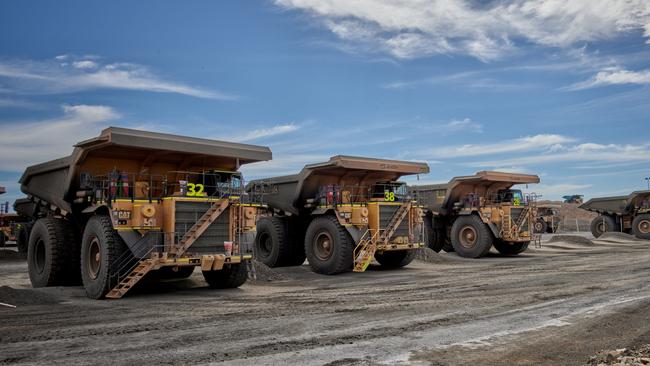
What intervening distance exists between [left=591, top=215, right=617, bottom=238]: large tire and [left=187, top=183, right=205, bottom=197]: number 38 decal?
104 feet

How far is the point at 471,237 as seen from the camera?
2331 cm

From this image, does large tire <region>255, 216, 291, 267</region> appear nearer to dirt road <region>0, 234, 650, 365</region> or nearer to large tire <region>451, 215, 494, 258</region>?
dirt road <region>0, 234, 650, 365</region>

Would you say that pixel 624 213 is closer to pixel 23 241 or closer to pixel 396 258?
pixel 396 258

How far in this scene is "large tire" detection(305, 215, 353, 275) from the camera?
16.6m

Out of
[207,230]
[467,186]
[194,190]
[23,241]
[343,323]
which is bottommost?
[343,323]

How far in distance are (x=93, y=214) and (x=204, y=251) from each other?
9.33ft

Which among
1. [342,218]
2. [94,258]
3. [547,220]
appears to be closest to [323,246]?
[342,218]

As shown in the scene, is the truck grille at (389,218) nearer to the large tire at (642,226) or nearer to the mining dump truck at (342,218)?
the mining dump truck at (342,218)

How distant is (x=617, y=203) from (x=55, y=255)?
108 ft

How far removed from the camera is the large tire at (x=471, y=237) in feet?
74.3

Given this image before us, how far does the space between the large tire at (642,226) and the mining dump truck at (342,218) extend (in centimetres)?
2061

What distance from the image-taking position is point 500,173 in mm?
23375

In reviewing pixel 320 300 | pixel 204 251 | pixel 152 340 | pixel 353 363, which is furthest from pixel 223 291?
pixel 353 363

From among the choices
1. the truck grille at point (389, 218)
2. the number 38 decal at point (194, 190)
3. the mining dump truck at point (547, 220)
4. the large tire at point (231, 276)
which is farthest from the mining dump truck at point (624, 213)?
the number 38 decal at point (194, 190)
